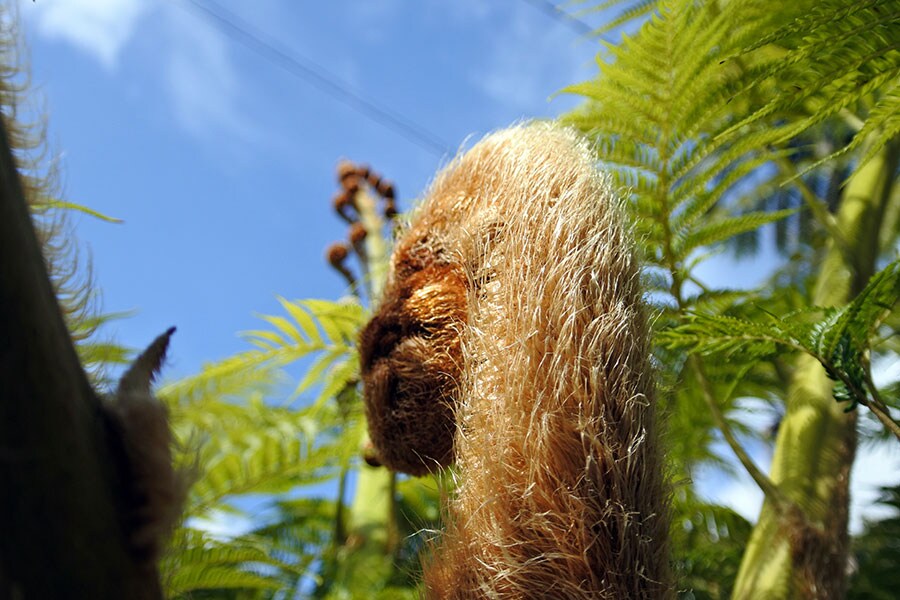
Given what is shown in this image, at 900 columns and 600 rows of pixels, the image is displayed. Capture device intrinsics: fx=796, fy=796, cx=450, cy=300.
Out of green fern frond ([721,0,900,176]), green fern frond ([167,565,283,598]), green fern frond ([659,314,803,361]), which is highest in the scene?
green fern frond ([721,0,900,176])

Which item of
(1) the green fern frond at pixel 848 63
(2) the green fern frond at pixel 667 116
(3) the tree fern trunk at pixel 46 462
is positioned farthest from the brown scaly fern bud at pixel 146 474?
(2) the green fern frond at pixel 667 116

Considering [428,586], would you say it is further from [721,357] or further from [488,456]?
[721,357]

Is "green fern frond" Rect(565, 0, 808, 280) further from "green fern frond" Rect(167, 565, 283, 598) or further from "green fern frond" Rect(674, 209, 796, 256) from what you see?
"green fern frond" Rect(167, 565, 283, 598)

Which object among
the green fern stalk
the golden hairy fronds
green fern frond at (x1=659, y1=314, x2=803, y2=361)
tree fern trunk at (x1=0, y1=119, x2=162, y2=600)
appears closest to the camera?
tree fern trunk at (x1=0, y1=119, x2=162, y2=600)

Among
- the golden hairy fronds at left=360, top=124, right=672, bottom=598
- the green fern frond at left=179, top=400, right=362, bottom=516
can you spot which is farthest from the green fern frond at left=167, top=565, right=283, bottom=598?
the golden hairy fronds at left=360, top=124, right=672, bottom=598

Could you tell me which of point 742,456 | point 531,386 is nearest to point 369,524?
point 742,456
